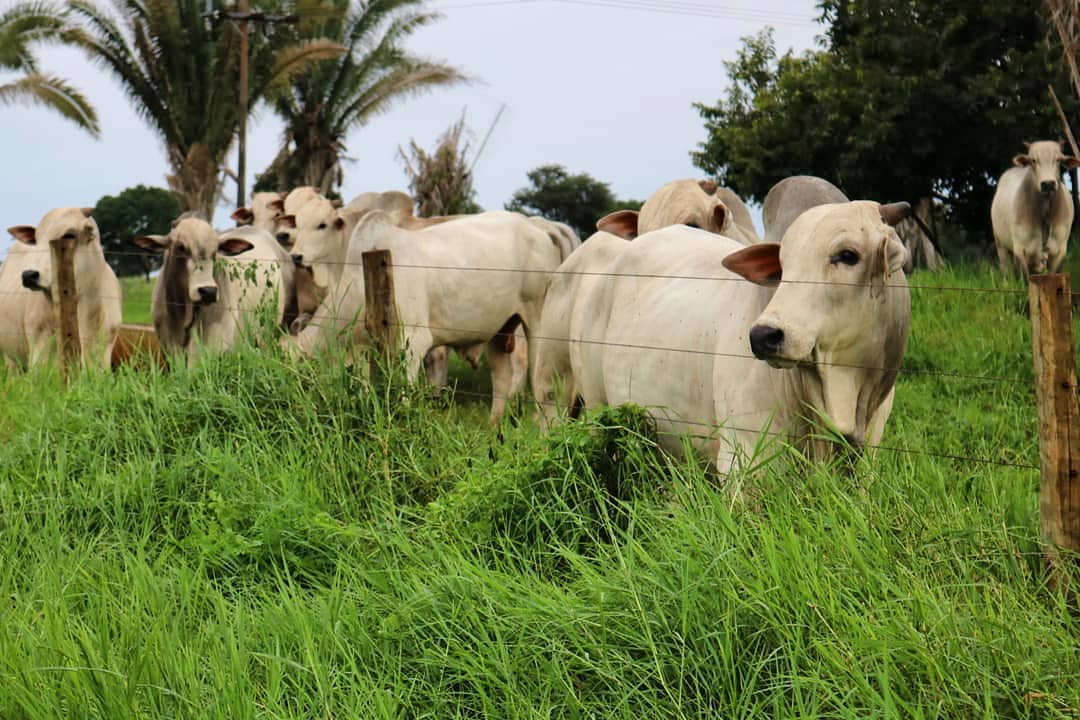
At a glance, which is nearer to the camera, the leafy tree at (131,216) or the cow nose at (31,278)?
the cow nose at (31,278)

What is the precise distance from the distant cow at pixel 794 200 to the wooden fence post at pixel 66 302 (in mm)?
5358

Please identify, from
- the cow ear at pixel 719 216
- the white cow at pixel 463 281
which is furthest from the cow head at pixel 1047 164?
the cow ear at pixel 719 216

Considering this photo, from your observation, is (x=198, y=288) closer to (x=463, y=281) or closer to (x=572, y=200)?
(x=463, y=281)

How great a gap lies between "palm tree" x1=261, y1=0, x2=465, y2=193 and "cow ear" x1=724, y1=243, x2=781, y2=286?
81.6 ft

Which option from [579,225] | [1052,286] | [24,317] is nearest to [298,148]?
[24,317]

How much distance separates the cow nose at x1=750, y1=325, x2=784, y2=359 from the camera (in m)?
4.25

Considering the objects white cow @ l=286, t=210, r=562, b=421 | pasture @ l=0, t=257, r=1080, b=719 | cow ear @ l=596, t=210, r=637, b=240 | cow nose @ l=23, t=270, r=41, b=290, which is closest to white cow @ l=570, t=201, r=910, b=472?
pasture @ l=0, t=257, r=1080, b=719

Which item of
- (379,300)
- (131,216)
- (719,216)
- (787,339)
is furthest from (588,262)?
(131,216)

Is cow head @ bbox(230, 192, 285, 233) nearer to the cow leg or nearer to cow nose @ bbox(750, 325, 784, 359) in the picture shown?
the cow leg

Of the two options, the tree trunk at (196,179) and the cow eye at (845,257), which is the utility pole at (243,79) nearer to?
the tree trunk at (196,179)

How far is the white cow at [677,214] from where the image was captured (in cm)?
714

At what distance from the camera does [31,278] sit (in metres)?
9.09

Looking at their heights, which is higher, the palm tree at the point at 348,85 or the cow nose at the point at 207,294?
the palm tree at the point at 348,85

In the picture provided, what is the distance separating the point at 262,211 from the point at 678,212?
19.9 ft
